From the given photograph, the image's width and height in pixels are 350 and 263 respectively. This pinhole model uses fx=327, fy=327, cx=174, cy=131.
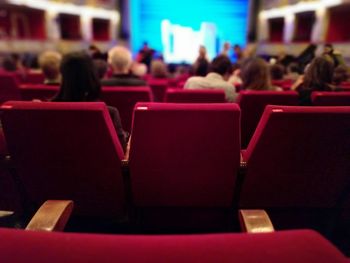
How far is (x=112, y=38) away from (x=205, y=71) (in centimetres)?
1122

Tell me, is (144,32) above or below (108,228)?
above

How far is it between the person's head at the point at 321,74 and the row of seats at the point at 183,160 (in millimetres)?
1299

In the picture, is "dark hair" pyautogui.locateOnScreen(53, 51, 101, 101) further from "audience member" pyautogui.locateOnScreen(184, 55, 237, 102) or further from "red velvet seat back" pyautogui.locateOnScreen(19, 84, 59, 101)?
"audience member" pyautogui.locateOnScreen(184, 55, 237, 102)

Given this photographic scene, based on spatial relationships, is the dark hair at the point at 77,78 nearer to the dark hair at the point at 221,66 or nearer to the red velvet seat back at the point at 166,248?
the dark hair at the point at 221,66

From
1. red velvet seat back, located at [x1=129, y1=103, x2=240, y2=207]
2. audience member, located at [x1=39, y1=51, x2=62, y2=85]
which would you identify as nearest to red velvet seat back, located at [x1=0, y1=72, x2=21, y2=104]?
audience member, located at [x1=39, y1=51, x2=62, y2=85]

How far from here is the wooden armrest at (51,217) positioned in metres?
0.82

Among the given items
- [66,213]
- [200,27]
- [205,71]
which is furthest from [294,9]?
[66,213]

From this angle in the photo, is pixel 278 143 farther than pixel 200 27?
No

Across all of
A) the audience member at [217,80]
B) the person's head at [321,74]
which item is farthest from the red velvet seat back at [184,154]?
the person's head at [321,74]

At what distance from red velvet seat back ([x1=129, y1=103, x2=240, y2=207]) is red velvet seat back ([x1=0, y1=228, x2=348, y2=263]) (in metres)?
0.78

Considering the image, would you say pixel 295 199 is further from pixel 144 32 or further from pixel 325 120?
pixel 144 32

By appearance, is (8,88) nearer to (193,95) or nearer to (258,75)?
(193,95)

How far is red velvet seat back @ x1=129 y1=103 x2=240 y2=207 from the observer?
1.18 meters

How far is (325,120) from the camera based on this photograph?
118 cm
